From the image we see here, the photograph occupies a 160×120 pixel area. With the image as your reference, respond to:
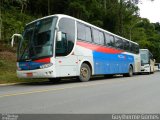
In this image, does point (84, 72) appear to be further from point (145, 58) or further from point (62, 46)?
point (145, 58)

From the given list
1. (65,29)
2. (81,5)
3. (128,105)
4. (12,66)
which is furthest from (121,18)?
(128,105)

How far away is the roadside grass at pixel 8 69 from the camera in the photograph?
18672 mm

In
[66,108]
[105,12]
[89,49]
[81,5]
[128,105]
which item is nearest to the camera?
[66,108]

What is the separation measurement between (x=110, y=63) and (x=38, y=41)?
7.57m

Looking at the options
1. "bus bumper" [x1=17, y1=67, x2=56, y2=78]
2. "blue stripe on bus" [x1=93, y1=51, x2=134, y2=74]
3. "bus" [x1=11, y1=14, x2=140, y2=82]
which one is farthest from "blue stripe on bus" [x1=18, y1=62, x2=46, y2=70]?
"blue stripe on bus" [x1=93, y1=51, x2=134, y2=74]

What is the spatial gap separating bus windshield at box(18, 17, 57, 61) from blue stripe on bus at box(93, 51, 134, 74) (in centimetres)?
445

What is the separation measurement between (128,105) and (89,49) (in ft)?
34.7

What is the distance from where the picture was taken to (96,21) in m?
42.7

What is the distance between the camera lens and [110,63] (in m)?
22.7

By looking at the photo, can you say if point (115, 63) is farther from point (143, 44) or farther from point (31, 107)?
point (143, 44)

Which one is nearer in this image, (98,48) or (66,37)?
(66,37)

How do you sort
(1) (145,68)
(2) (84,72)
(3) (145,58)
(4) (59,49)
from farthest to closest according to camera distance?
1. (3) (145,58)
2. (1) (145,68)
3. (2) (84,72)
4. (4) (59,49)

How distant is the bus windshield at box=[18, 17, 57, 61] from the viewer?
16.1 metres

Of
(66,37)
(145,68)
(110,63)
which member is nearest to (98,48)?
(110,63)
